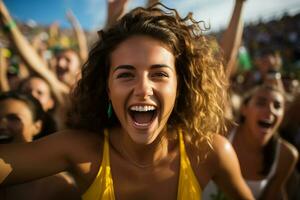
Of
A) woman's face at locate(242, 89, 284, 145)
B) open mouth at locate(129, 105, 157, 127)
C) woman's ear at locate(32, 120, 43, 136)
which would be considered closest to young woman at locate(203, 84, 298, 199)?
woman's face at locate(242, 89, 284, 145)

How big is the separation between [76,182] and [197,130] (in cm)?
79

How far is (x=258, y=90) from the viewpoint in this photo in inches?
124

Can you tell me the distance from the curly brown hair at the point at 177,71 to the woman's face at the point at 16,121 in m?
0.42

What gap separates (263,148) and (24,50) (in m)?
2.46

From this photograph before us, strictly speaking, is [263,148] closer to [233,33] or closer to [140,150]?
[233,33]

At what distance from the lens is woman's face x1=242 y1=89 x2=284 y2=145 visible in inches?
118

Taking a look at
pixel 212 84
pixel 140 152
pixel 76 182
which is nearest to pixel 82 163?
pixel 76 182

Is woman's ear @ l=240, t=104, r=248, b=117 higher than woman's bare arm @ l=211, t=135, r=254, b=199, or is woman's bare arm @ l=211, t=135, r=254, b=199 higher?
woman's ear @ l=240, t=104, r=248, b=117

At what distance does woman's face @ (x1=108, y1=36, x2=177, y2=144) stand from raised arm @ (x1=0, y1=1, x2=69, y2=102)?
4.99 feet

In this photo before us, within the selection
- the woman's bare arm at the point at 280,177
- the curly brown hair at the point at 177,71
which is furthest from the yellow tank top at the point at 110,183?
the woman's bare arm at the point at 280,177

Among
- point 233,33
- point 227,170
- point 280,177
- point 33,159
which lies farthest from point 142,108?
point 280,177

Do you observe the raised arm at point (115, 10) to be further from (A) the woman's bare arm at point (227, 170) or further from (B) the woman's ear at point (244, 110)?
(B) the woman's ear at point (244, 110)

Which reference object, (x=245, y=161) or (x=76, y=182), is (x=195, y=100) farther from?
(x=245, y=161)

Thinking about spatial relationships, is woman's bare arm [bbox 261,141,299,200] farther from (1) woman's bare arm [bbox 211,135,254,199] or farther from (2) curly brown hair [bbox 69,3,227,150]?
(2) curly brown hair [bbox 69,3,227,150]
